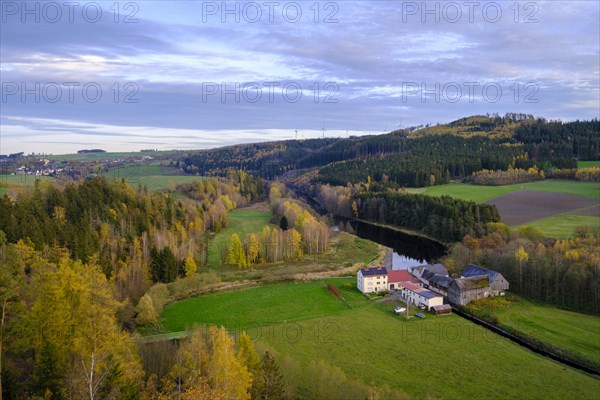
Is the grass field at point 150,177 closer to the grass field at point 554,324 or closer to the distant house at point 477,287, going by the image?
the distant house at point 477,287

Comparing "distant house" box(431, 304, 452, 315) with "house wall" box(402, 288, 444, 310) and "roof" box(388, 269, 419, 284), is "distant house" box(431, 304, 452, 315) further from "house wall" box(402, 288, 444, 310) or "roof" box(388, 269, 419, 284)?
"roof" box(388, 269, 419, 284)

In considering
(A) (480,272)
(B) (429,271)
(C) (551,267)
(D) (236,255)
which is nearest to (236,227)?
(D) (236,255)

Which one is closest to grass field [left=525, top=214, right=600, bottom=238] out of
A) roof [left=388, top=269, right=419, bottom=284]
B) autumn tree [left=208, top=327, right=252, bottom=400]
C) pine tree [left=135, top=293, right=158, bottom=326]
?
roof [left=388, top=269, right=419, bottom=284]

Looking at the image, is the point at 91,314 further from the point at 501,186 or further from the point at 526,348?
the point at 501,186

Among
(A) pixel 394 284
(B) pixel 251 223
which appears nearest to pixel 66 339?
(A) pixel 394 284

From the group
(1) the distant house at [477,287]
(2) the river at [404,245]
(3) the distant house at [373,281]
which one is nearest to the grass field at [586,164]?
(2) the river at [404,245]
